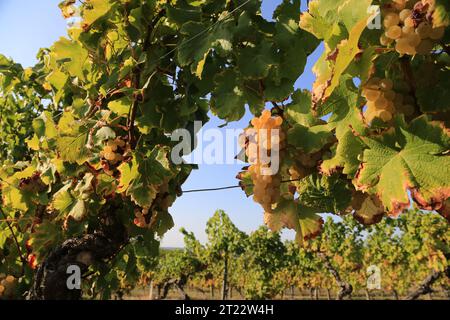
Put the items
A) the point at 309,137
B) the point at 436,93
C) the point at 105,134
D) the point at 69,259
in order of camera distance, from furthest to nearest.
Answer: the point at 69,259 < the point at 105,134 < the point at 309,137 < the point at 436,93

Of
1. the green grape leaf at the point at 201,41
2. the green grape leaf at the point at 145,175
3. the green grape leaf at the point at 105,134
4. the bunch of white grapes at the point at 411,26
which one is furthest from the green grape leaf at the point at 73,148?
the bunch of white grapes at the point at 411,26

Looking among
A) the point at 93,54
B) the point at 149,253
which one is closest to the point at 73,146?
the point at 93,54

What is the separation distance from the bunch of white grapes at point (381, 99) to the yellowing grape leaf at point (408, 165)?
0.17 feet

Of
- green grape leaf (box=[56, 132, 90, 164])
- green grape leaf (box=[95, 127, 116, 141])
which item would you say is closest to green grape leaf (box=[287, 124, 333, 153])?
green grape leaf (box=[95, 127, 116, 141])

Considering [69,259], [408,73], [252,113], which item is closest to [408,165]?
[408,73]

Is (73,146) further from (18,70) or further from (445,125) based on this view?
(18,70)

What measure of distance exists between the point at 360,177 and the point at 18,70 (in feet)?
17.3

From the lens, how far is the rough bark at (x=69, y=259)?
2506mm

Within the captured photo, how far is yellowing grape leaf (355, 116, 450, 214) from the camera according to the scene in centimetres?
95

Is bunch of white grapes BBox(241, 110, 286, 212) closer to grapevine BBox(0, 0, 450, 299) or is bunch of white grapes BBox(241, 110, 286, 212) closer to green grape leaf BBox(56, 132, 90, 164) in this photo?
grapevine BBox(0, 0, 450, 299)

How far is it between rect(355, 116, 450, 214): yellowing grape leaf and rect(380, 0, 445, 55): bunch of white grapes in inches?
7.5

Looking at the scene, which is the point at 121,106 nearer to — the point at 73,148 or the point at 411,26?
the point at 73,148

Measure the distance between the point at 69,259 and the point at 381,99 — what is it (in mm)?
2269

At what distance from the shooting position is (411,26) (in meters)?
0.93
